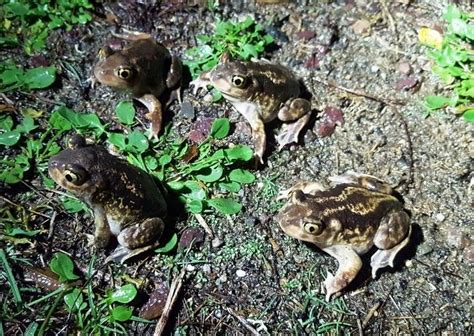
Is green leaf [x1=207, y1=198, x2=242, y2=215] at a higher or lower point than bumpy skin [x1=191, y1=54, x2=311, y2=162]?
lower

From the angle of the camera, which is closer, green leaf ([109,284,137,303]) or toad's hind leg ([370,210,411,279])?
green leaf ([109,284,137,303])

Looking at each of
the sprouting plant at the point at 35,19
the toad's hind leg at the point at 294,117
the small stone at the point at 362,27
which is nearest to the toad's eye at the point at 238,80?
the toad's hind leg at the point at 294,117

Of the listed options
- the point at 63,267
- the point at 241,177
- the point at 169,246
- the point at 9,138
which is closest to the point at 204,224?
the point at 169,246

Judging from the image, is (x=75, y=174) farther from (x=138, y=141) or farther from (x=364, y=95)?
(x=364, y=95)

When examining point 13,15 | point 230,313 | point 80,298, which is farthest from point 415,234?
point 13,15

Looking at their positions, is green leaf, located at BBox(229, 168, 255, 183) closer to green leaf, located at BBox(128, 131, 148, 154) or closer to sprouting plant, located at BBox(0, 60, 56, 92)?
green leaf, located at BBox(128, 131, 148, 154)

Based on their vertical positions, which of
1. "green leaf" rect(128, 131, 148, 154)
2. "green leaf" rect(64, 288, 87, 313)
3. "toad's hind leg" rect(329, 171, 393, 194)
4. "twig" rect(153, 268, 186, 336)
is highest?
"green leaf" rect(128, 131, 148, 154)

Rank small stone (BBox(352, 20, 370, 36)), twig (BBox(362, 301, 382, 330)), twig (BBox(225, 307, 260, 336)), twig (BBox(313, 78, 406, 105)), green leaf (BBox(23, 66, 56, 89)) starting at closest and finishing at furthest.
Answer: twig (BBox(225, 307, 260, 336)), twig (BBox(362, 301, 382, 330)), green leaf (BBox(23, 66, 56, 89)), twig (BBox(313, 78, 406, 105)), small stone (BBox(352, 20, 370, 36))

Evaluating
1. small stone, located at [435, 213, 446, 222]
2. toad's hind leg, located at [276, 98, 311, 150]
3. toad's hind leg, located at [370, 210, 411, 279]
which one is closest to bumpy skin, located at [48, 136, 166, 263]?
toad's hind leg, located at [276, 98, 311, 150]
